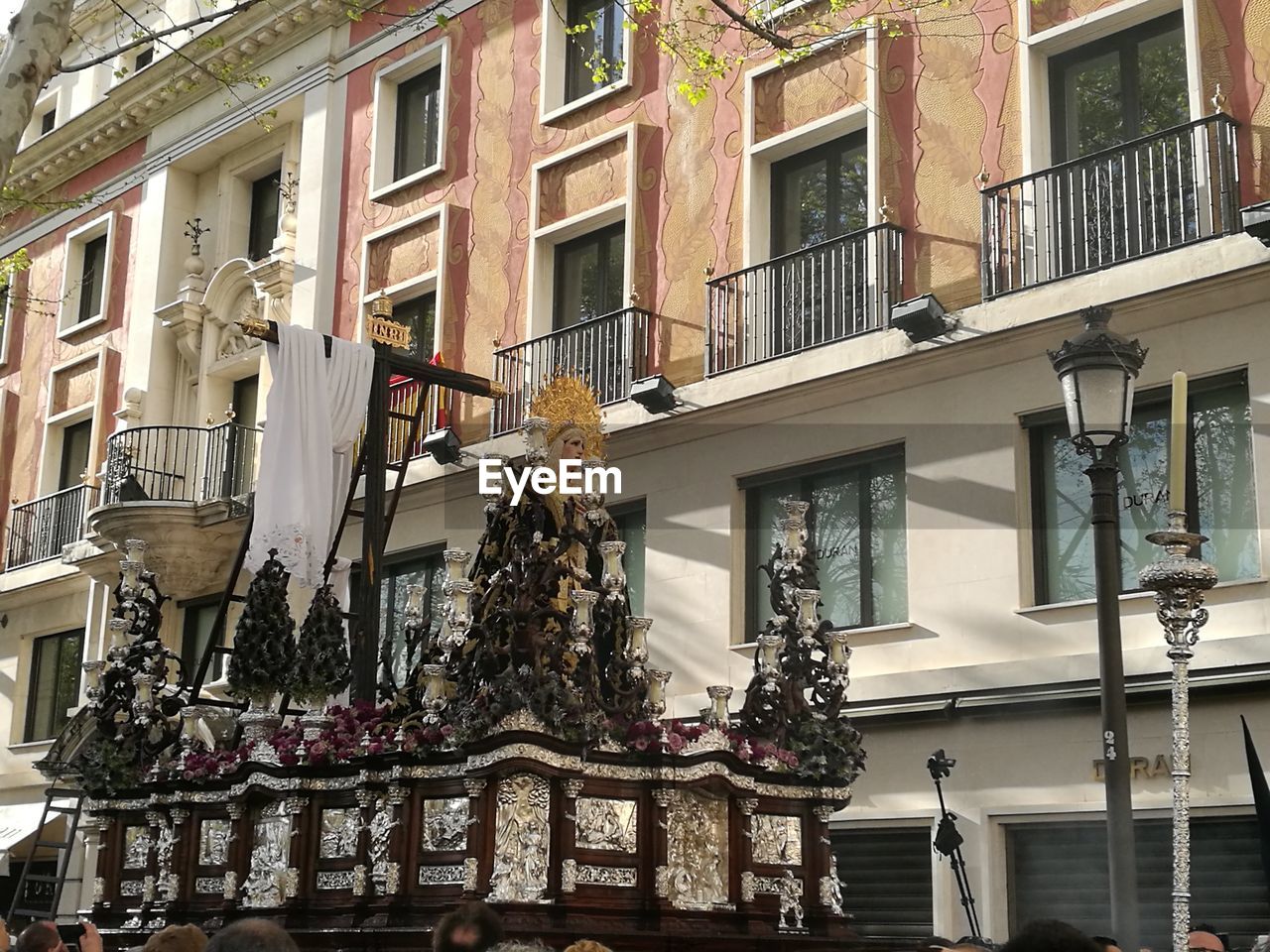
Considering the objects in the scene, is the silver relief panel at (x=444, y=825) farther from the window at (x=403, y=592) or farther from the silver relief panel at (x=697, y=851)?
the window at (x=403, y=592)

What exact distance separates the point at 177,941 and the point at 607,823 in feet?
14.2

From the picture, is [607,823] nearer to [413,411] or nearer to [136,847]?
[136,847]

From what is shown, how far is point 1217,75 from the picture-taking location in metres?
14.3

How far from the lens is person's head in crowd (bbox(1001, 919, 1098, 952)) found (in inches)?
142

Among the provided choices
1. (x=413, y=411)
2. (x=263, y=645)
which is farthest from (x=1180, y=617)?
(x=413, y=411)

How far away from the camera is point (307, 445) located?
13.0 meters

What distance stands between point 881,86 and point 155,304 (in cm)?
1349

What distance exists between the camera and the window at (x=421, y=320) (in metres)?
21.8

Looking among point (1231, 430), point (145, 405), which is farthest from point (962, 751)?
point (145, 405)

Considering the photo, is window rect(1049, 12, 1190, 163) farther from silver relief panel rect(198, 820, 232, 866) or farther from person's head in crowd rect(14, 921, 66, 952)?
person's head in crowd rect(14, 921, 66, 952)

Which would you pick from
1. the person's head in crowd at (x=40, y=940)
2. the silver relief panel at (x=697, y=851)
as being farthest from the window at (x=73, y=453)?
the person's head in crowd at (x=40, y=940)

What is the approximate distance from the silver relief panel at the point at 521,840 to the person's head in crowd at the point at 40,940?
2.89 m

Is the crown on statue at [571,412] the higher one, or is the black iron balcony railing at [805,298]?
the black iron balcony railing at [805,298]

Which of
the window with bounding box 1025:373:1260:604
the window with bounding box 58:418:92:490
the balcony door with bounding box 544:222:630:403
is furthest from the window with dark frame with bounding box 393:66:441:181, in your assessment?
the window with bounding box 1025:373:1260:604
